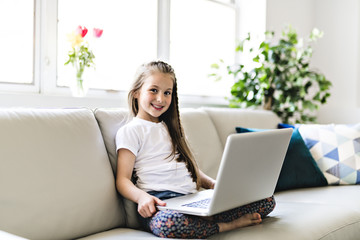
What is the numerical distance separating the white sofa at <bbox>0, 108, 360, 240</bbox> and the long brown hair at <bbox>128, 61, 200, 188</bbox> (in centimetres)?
11

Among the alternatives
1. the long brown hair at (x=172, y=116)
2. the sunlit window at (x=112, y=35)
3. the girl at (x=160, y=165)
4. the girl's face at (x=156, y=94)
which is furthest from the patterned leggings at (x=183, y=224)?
the sunlit window at (x=112, y=35)

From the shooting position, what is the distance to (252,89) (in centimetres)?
296

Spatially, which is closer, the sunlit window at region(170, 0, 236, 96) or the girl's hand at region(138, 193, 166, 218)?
the girl's hand at region(138, 193, 166, 218)

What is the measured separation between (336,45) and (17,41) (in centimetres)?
291

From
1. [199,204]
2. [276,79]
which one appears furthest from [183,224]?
[276,79]

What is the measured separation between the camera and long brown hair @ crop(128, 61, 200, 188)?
1708 millimetres

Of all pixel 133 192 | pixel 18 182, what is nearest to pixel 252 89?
pixel 133 192

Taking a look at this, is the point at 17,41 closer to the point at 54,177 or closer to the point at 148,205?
the point at 54,177

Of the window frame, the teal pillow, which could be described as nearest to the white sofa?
the teal pillow

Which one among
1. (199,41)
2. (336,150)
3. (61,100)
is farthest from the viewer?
(199,41)

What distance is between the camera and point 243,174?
128 centimetres

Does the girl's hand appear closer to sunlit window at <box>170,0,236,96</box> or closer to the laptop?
the laptop

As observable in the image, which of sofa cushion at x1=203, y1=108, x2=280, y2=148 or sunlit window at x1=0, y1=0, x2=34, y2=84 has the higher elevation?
sunlit window at x1=0, y1=0, x2=34, y2=84

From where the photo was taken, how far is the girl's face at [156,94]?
167 cm
